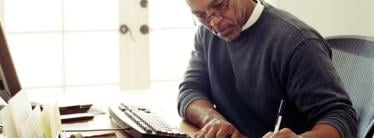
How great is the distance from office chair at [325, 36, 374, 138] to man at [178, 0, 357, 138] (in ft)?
0.69

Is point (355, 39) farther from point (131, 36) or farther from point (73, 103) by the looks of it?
point (131, 36)

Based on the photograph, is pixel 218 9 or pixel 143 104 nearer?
pixel 218 9

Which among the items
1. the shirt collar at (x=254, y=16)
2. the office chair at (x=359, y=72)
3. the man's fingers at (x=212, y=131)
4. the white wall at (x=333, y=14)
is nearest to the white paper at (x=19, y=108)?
the man's fingers at (x=212, y=131)

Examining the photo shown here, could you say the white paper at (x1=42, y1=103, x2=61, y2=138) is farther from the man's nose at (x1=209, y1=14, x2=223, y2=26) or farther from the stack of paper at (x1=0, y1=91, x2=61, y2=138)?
the man's nose at (x1=209, y1=14, x2=223, y2=26)

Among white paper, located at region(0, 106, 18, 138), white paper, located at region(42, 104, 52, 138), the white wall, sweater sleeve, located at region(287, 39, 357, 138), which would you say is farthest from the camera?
the white wall

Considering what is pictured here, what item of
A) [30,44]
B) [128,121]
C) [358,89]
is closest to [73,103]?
[128,121]

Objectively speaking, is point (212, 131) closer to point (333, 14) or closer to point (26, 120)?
point (26, 120)

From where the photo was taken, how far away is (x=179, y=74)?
354cm

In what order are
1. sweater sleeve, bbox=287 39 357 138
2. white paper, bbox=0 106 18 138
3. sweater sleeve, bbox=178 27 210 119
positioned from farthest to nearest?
1. sweater sleeve, bbox=178 27 210 119
2. sweater sleeve, bbox=287 39 357 138
3. white paper, bbox=0 106 18 138

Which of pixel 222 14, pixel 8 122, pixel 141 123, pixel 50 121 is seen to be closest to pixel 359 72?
pixel 222 14

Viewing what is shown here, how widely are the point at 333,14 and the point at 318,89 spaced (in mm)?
1898

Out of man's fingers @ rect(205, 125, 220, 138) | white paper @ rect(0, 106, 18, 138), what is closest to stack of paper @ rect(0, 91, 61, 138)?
white paper @ rect(0, 106, 18, 138)

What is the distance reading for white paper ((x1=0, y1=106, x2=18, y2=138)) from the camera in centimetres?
102

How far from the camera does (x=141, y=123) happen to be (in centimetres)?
146
